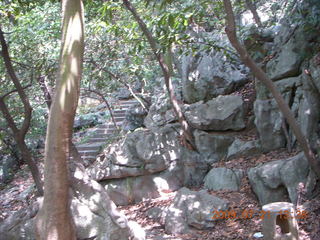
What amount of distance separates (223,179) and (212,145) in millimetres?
1596

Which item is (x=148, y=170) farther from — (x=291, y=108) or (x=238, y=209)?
(x=291, y=108)

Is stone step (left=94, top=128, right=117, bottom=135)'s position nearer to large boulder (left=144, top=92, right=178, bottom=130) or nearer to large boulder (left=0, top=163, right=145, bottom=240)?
large boulder (left=144, top=92, right=178, bottom=130)

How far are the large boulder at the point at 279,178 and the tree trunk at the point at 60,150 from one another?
15.5 feet

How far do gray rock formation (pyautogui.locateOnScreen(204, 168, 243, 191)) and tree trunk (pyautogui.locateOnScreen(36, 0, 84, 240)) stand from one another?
549cm

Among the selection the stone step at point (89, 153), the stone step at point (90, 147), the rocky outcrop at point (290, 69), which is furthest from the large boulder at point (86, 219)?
the stone step at point (90, 147)

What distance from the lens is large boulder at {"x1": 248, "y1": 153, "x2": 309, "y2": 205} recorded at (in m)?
6.90

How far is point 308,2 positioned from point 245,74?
11.8 feet

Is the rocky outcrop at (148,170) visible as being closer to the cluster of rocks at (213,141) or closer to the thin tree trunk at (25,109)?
the cluster of rocks at (213,141)

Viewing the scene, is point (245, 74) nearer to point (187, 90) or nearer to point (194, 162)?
point (187, 90)

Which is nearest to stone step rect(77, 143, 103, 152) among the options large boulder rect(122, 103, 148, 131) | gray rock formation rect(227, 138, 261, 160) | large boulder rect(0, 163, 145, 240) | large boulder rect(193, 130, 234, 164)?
large boulder rect(122, 103, 148, 131)

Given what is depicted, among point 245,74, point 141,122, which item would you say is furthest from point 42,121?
point 245,74

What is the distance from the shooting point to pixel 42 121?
43.6 ft

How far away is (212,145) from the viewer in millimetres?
10320

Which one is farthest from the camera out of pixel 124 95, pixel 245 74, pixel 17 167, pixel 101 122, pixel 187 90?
pixel 124 95
